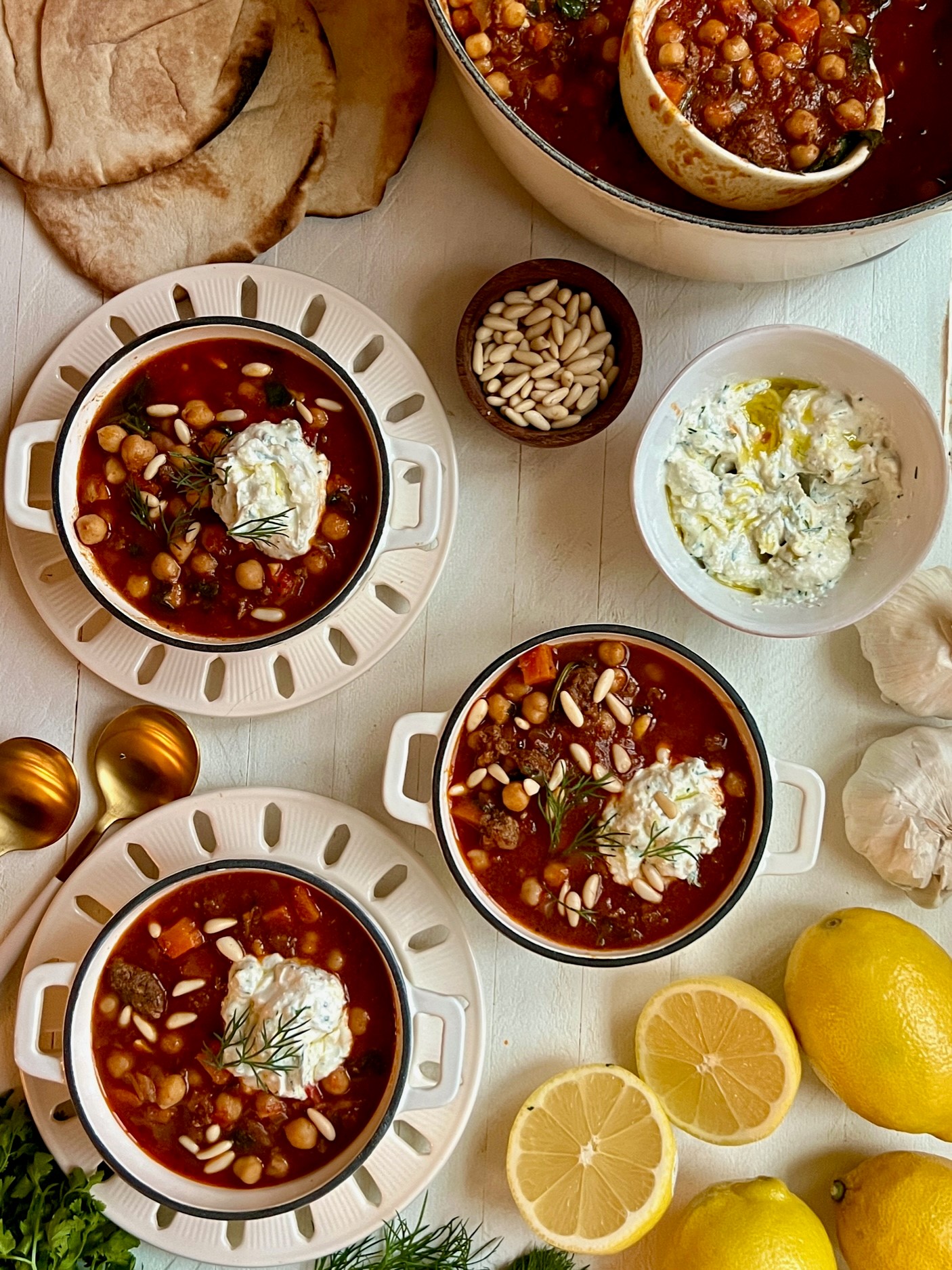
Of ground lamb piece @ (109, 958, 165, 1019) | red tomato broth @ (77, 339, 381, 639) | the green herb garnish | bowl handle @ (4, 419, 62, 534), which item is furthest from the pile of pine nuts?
the green herb garnish

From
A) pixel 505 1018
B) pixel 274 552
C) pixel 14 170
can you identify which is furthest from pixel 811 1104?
pixel 14 170

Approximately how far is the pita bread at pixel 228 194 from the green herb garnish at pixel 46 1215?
1.52m

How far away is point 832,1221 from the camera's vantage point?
82.6 inches

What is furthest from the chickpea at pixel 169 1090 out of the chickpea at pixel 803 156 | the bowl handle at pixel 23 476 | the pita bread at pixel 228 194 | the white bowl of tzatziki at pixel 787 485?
the chickpea at pixel 803 156

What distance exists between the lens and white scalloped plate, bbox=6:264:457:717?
2018 mm

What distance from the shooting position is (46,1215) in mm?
1935

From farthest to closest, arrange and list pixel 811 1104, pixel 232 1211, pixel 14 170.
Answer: pixel 811 1104, pixel 14 170, pixel 232 1211

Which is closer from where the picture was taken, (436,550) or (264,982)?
(264,982)

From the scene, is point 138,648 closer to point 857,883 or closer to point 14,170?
point 14,170

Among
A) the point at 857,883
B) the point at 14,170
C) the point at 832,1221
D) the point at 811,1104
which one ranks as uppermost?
the point at 14,170

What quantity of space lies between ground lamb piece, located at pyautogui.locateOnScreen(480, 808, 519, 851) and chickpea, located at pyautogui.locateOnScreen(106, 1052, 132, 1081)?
27.5 inches

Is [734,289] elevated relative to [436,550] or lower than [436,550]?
elevated

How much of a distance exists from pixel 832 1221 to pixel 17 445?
2.00 metres

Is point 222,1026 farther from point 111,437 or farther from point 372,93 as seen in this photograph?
point 372,93
